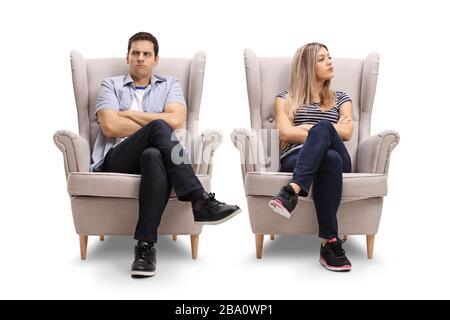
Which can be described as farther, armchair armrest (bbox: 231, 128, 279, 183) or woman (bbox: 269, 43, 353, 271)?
armchair armrest (bbox: 231, 128, 279, 183)

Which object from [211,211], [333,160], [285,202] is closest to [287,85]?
[333,160]

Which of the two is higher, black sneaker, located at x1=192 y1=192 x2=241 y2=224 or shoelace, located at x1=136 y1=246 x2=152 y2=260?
black sneaker, located at x1=192 y1=192 x2=241 y2=224

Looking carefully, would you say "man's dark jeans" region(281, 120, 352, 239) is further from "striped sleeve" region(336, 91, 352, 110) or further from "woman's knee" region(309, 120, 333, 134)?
"striped sleeve" region(336, 91, 352, 110)

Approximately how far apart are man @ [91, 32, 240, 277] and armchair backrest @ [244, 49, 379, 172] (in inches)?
21.5

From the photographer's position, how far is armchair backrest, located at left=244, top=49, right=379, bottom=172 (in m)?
4.51

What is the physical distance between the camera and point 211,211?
363cm

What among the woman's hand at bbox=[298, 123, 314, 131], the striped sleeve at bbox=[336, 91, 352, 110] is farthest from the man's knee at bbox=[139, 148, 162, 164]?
the striped sleeve at bbox=[336, 91, 352, 110]

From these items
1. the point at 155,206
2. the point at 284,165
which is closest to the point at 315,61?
the point at 284,165

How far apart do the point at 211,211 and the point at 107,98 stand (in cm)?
109

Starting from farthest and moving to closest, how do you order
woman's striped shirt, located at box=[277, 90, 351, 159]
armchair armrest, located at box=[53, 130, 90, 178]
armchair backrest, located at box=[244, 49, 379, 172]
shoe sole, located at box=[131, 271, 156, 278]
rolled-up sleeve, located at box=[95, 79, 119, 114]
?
armchair backrest, located at box=[244, 49, 379, 172], woman's striped shirt, located at box=[277, 90, 351, 159], rolled-up sleeve, located at box=[95, 79, 119, 114], armchair armrest, located at box=[53, 130, 90, 178], shoe sole, located at box=[131, 271, 156, 278]

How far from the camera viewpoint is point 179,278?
11.7 ft

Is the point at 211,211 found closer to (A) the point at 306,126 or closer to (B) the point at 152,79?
(A) the point at 306,126

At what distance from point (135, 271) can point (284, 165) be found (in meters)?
1.16

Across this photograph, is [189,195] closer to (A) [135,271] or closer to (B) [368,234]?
(A) [135,271]
